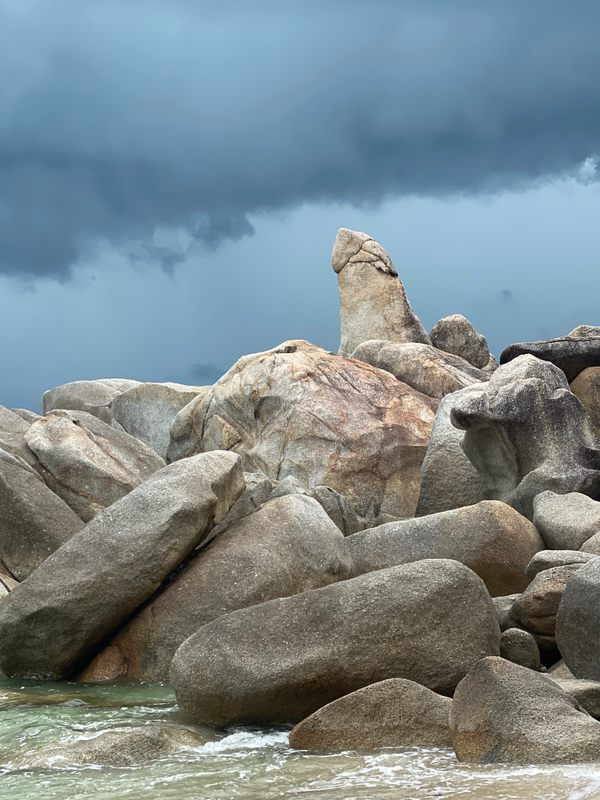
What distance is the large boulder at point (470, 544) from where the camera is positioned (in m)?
14.6

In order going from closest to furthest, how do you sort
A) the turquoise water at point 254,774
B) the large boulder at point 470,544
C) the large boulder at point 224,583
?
the turquoise water at point 254,774 < the large boulder at point 224,583 < the large boulder at point 470,544

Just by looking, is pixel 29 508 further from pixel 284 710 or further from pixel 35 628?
pixel 284 710

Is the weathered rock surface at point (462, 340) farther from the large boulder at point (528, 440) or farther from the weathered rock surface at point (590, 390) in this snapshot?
the large boulder at point (528, 440)

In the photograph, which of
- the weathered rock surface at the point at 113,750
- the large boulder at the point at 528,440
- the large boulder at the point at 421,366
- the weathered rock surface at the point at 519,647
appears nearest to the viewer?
the weathered rock surface at the point at 113,750

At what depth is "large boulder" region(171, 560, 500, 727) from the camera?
10227 mm

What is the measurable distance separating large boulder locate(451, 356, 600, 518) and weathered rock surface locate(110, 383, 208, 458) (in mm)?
14947

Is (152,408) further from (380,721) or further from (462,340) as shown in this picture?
(380,721)

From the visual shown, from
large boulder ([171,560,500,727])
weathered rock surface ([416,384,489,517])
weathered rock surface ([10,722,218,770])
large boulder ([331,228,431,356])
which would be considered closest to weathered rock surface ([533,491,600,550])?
weathered rock surface ([416,384,489,517])

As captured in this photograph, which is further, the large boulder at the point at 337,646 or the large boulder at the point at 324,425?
the large boulder at the point at 324,425

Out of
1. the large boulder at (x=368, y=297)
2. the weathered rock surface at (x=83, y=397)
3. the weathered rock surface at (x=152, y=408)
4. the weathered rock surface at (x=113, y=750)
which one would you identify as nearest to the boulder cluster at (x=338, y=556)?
the weathered rock surface at (x=113, y=750)

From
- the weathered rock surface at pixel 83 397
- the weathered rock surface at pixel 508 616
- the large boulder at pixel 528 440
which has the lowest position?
the weathered rock surface at pixel 508 616

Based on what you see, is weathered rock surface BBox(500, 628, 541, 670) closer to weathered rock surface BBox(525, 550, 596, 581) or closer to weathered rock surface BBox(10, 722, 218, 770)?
weathered rock surface BBox(525, 550, 596, 581)

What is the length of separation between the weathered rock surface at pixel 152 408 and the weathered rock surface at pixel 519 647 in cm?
2144

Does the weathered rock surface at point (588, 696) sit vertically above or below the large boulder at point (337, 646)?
below
